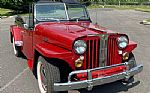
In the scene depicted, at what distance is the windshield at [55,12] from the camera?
6.03m

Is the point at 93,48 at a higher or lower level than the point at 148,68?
higher

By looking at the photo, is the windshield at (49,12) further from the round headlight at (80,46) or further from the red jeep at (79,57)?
the round headlight at (80,46)

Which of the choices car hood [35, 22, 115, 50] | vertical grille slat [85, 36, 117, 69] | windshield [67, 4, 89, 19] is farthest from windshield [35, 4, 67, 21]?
vertical grille slat [85, 36, 117, 69]

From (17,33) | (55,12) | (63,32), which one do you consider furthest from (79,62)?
(17,33)

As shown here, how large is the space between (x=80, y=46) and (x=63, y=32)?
0.66 metres

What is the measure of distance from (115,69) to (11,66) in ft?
11.6

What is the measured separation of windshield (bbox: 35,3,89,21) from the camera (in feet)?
19.8

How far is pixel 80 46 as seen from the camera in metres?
4.46

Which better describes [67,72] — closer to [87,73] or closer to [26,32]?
[87,73]

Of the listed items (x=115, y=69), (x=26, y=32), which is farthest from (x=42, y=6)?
(x=115, y=69)

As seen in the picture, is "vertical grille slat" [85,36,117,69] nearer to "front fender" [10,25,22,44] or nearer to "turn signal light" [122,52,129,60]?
"turn signal light" [122,52,129,60]

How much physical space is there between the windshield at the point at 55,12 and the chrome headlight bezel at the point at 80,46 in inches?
67.6

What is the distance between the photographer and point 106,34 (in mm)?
4656

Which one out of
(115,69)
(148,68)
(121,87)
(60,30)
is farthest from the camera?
(148,68)
